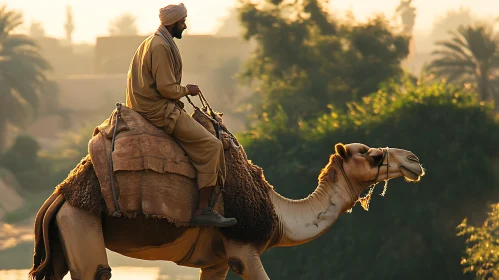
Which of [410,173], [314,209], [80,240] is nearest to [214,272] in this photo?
[314,209]

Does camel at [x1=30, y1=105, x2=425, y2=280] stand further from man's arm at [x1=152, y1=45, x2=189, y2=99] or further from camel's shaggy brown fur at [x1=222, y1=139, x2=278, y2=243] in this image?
man's arm at [x1=152, y1=45, x2=189, y2=99]

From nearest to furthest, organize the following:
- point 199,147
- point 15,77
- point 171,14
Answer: point 199,147
point 171,14
point 15,77

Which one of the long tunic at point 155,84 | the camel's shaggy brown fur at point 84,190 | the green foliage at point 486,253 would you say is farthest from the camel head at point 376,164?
the green foliage at point 486,253

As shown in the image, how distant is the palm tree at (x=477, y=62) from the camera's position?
153 ft

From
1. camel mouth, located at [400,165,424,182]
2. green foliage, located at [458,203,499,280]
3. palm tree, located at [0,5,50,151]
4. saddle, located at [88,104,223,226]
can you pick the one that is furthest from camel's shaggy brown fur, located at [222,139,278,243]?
palm tree, located at [0,5,50,151]

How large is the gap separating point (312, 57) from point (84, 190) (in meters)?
37.5

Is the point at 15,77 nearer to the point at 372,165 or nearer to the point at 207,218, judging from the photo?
the point at 372,165

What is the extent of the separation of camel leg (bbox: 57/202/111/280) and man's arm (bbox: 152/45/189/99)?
1.12 meters

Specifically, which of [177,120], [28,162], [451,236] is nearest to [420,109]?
[451,236]

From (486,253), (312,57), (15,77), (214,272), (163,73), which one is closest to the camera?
(163,73)

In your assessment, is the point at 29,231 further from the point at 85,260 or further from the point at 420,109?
the point at 85,260

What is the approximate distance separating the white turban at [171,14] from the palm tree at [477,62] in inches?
1430

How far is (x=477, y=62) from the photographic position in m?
47.5

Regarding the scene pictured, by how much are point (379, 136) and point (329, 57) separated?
49.1ft
